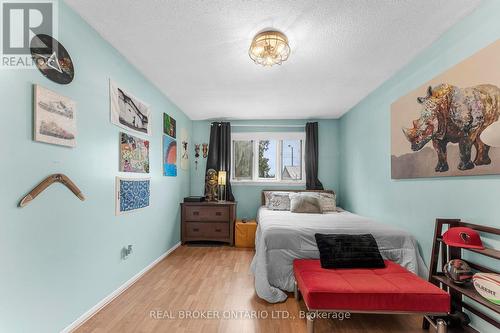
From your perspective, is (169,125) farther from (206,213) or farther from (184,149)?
(206,213)

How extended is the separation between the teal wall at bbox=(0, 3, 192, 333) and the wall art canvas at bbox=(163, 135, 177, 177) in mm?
943

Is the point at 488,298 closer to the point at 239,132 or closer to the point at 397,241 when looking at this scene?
the point at 397,241

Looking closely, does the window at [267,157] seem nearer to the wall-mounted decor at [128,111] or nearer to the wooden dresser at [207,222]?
the wooden dresser at [207,222]

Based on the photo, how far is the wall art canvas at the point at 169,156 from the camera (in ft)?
11.8

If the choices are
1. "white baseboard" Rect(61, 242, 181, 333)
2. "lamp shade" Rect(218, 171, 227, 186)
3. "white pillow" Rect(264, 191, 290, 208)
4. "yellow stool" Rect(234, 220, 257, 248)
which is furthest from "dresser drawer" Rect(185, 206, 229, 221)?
"white baseboard" Rect(61, 242, 181, 333)

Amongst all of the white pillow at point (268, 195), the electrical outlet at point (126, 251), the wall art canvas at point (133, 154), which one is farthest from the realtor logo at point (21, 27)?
the white pillow at point (268, 195)

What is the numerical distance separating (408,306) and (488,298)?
1.42 ft

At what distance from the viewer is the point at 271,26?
76.0 inches

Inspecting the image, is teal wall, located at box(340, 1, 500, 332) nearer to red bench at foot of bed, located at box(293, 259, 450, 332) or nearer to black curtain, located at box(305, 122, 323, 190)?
red bench at foot of bed, located at box(293, 259, 450, 332)

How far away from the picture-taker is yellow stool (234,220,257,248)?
4.14 meters

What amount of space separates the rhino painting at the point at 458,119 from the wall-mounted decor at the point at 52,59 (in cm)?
292

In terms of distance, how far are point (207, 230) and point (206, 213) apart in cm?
29

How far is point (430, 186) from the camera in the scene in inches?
88.0

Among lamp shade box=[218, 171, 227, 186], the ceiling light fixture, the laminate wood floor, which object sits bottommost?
the laminate wood floor
